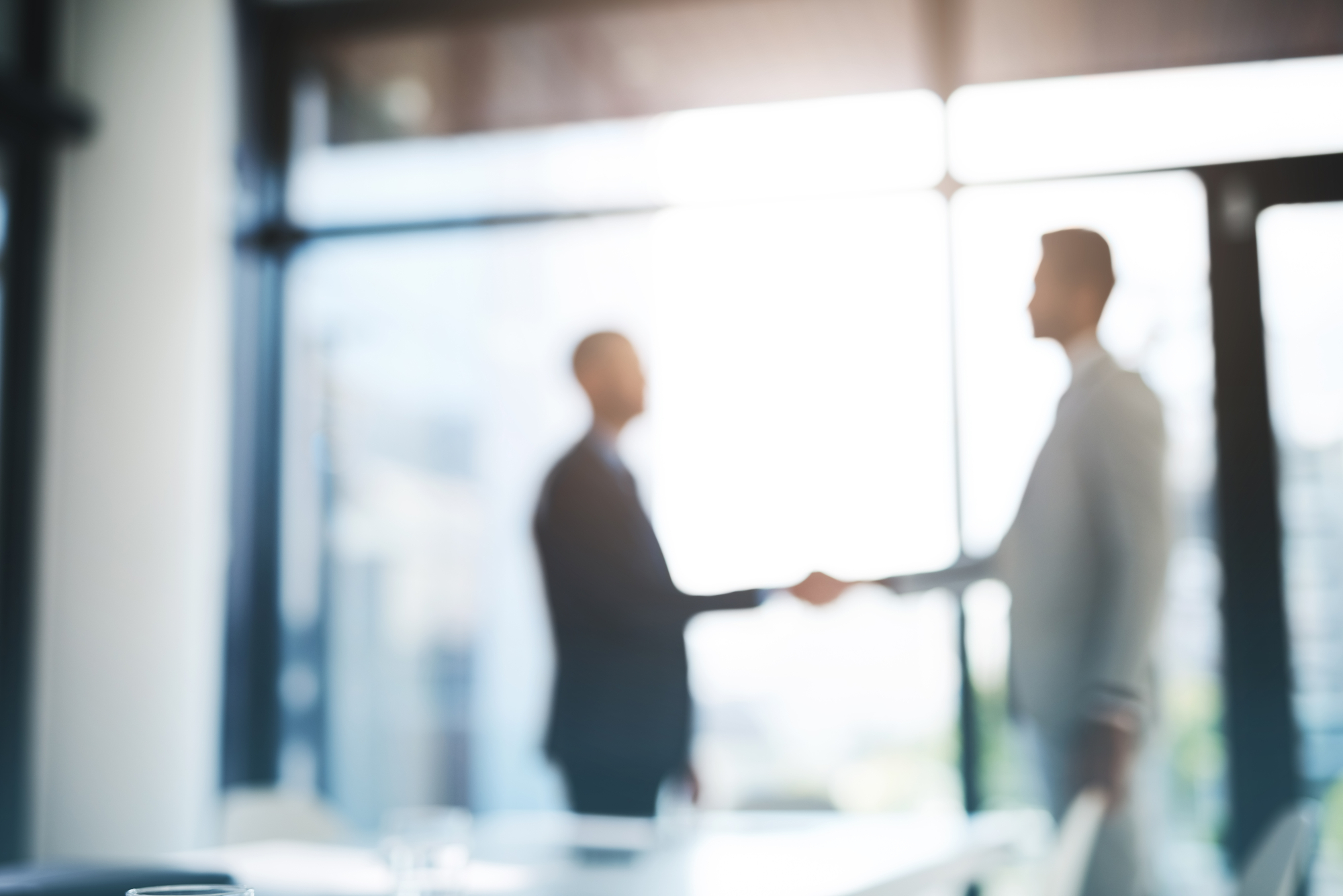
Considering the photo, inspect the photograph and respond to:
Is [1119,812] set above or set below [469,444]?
below

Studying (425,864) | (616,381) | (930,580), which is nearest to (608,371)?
(616,381)

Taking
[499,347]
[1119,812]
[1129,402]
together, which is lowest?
[1119,812]

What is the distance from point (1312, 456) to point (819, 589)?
1.33 meters

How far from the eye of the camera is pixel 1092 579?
10.4ft

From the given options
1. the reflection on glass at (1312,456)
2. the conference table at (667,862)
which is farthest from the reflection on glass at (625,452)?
the reflection on glass at (1312,456)

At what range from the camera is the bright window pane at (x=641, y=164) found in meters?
3.77

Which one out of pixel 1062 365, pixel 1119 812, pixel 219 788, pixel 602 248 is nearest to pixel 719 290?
pixel 602 248

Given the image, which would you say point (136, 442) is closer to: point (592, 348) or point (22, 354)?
point (22, 354)

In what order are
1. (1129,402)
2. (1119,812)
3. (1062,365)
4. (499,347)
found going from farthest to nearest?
(499,347), (1062,365), (1129,402), (1119,812)

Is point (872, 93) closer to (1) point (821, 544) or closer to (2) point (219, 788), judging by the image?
(1) point (821, 544)

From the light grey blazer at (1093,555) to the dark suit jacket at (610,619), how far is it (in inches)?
31.6

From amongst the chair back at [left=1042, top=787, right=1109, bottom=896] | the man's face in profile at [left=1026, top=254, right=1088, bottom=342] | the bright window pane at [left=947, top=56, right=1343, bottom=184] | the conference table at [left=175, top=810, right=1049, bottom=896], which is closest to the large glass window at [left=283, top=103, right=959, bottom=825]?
the bright window pane at [left=947, top=56, right=1343, bottom=184]

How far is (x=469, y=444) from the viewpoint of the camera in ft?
13.1

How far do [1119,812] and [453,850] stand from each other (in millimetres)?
1806
